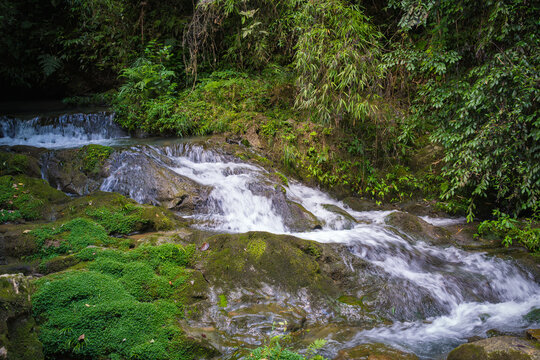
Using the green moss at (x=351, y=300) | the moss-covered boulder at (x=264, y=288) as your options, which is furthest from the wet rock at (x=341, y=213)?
the green moss at (x=351, y=300)

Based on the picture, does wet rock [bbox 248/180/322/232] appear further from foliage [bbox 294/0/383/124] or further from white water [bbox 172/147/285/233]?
foliage [bbox 294/0/383/124]

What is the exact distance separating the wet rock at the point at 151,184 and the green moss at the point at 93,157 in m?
0.17

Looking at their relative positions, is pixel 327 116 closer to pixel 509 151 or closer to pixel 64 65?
pixel 509 151

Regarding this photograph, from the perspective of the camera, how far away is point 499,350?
3.13 meters

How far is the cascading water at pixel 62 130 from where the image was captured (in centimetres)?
902

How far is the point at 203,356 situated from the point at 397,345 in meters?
2.02

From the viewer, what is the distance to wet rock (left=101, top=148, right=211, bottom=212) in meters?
6.62

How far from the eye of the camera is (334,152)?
27.7ft

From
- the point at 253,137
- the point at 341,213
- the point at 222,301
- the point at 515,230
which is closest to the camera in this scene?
the point at 222,301

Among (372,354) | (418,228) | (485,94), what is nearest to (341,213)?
(418,228)

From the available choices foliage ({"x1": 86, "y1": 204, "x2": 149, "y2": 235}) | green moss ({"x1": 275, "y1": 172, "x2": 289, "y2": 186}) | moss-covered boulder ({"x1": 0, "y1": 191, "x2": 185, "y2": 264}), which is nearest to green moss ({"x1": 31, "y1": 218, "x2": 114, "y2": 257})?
moss-covered boulder ({"x1": 0, "y1": 191, "x2": 185, "y2": 264})

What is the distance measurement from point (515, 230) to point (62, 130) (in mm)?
10401

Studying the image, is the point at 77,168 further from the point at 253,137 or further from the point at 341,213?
the point at 341,213

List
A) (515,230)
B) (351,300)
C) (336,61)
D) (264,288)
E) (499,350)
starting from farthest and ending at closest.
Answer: (336,61) → (515,230) → (351,300) → (264,288) → (499,350)
